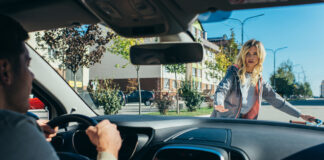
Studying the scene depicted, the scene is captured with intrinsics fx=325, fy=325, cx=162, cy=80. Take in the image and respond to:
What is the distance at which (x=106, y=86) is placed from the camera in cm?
1302

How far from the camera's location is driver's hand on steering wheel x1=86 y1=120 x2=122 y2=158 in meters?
1.47

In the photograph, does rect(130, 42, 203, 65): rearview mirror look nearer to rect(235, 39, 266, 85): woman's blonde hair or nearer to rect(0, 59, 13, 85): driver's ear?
rect(0, 59, 13, 85): driver's ear

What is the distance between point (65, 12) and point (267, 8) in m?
1.19

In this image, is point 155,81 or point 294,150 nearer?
point 294,150

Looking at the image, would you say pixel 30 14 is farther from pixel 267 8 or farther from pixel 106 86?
pixel 106 86

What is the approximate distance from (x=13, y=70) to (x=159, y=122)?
178 centimetres

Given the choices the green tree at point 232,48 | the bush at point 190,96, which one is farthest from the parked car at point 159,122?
the green tree at point 232,48

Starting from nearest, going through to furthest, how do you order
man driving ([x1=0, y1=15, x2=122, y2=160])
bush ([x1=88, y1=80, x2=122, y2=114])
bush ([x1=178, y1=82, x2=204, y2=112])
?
man driving ([x1=0, y1=15, x2=122, y2=160]) → bush ([x1=88, y1=80, x2=122, y2=114]) → bush ([x1=178, y1=82, x2=204, y2=112])

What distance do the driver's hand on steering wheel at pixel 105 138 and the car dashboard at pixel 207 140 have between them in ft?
2.95

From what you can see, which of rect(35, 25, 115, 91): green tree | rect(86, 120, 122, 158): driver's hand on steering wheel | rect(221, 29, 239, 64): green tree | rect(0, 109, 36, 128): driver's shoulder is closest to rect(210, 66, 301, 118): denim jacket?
rect(86, 120, 122, 158): driver's hand on steering wheel

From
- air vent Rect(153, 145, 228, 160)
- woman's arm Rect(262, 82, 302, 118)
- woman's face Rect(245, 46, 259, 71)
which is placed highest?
woman's face Rect(245, 46, 259, 71)

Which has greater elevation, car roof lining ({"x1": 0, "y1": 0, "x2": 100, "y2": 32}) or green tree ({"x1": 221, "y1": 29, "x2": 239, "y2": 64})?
green tree ({"x1": 221, "y1": 29, "x2": 239, "y2": 64})

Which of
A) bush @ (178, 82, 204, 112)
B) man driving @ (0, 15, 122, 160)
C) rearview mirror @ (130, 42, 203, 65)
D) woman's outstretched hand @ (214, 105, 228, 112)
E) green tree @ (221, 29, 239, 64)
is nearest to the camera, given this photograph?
man driving @ (0, 15, 122, 160)

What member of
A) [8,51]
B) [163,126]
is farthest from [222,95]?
[8,51]
